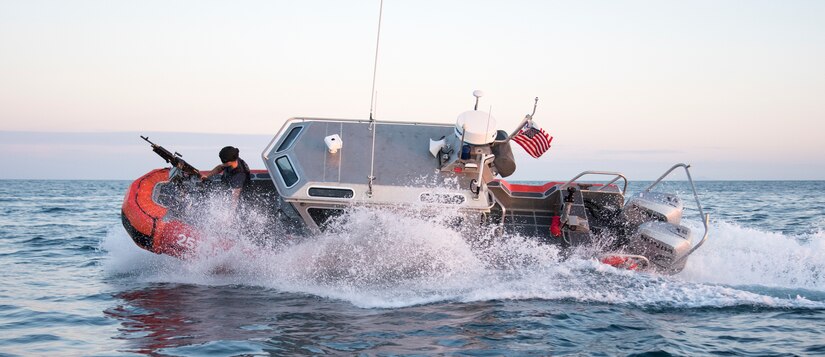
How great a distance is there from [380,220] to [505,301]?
188 cm

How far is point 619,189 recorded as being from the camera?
Result: 11297mm

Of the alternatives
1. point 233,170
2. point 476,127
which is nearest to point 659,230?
point 476,127

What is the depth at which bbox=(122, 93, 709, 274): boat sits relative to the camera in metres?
9.55

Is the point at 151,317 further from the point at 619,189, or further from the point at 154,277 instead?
the point at 619,189

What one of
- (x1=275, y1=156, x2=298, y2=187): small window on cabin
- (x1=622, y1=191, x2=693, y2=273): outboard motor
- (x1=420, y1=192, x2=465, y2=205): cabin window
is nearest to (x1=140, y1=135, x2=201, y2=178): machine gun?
(x1=275, y1=156, x2=298, y2=187): small window on cabin

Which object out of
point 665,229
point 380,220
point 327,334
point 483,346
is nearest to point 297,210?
point 380,220

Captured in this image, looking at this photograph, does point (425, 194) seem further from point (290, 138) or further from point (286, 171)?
point (290, 138)

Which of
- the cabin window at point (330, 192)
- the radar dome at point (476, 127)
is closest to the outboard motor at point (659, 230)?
the radar dome at point (476, 127)

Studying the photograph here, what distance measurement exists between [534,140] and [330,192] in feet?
9.11

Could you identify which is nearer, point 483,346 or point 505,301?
point 483,346

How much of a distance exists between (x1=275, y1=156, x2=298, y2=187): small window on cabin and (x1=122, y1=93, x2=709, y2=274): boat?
2 centimetres

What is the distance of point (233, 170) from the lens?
10680 millimetres

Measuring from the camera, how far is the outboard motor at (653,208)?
10391 millimetres

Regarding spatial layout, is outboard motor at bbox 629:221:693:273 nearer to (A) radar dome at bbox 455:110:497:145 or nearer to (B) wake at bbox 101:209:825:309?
(B) wake at bbox 101:209:825:309
